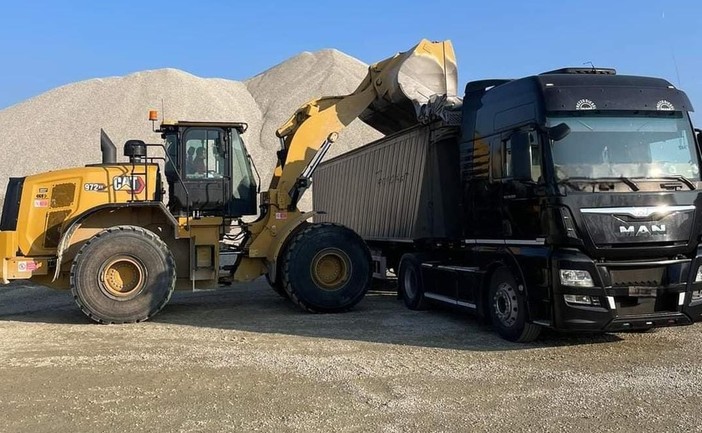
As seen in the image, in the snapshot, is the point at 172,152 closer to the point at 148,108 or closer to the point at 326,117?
the point at 326,117

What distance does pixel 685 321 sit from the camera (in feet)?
23.7

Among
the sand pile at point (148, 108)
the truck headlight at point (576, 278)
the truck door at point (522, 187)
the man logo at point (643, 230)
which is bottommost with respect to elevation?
the truck headlight at point (576, 278)

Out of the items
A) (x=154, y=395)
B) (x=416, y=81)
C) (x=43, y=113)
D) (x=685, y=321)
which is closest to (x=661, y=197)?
(x=685, y=321)

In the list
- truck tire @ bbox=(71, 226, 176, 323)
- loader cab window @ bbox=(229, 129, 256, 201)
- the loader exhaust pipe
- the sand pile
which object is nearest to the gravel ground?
truck tire @ bbox=(71, 226, 176, 323)

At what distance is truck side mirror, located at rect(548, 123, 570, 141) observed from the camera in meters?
7.14

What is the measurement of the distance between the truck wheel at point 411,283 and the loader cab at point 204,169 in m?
3.06

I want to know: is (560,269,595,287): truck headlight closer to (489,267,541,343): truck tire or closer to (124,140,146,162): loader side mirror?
(489,267,541,343): truck tire

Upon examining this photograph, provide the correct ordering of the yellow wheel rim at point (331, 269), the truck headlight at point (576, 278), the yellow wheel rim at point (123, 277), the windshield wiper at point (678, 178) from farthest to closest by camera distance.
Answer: the yellow wheel rim at point (331, 269)
the yellow wheel rim at point (123, 277)
the windshield wiper at point (678, 178)
the truck headlight at point (576, 278)

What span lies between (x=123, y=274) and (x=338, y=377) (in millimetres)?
4730

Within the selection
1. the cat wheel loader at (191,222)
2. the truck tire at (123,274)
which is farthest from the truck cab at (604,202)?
the truck tire at (123,274)

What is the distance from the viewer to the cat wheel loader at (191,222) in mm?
9617

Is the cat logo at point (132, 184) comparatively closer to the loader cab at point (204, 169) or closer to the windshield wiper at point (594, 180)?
the loader cab at point (204, 169)

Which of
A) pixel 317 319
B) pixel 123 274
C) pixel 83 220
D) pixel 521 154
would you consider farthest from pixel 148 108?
pixel 521 154

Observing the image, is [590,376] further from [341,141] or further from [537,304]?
[341,141]
